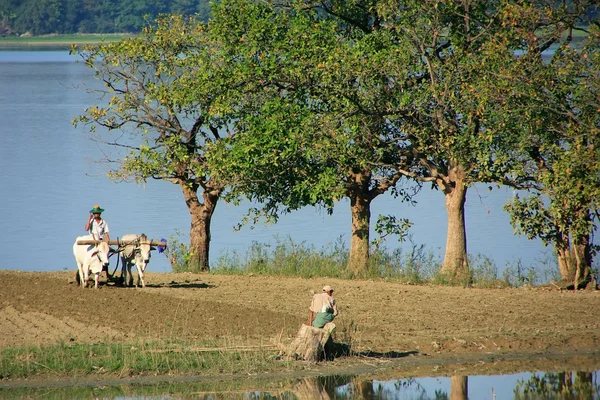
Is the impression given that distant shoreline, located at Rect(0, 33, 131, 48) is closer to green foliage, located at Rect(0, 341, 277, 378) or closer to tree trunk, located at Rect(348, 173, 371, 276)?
tree trunk, located at Rect(348, 173, 371, 276)

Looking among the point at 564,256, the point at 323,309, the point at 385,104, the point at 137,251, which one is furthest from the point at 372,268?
the point at 323,309

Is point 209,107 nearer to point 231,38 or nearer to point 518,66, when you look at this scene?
point 231,38

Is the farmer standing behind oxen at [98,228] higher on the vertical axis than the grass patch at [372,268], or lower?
higher

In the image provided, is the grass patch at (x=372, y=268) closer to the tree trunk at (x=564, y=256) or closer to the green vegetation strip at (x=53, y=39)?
the tree trunk at (x=564, y=256)

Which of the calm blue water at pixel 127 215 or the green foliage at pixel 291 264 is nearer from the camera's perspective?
the green foliage at pixel 291 264

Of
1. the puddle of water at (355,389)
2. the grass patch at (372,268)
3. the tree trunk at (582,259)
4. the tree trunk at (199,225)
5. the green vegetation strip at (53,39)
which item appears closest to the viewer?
the puddle of water at (355,389)

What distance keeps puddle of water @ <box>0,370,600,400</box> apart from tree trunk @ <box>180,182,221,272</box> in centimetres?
1151

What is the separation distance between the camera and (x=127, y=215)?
41.2 m

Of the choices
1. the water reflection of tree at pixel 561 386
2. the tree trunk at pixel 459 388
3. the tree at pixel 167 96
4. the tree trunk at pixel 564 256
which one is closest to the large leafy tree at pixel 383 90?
the tree at pixel 167 96

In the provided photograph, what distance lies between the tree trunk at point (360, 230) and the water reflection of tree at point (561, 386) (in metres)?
9.77

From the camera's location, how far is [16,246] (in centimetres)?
3619

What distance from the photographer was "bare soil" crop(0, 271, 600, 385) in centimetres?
1781

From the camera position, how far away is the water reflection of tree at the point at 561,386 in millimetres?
15727

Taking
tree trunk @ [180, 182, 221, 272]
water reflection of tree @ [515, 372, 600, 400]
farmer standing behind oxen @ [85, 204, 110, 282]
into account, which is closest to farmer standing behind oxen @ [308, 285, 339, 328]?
water reflection of tree @ [515, 372, 600, 400]
